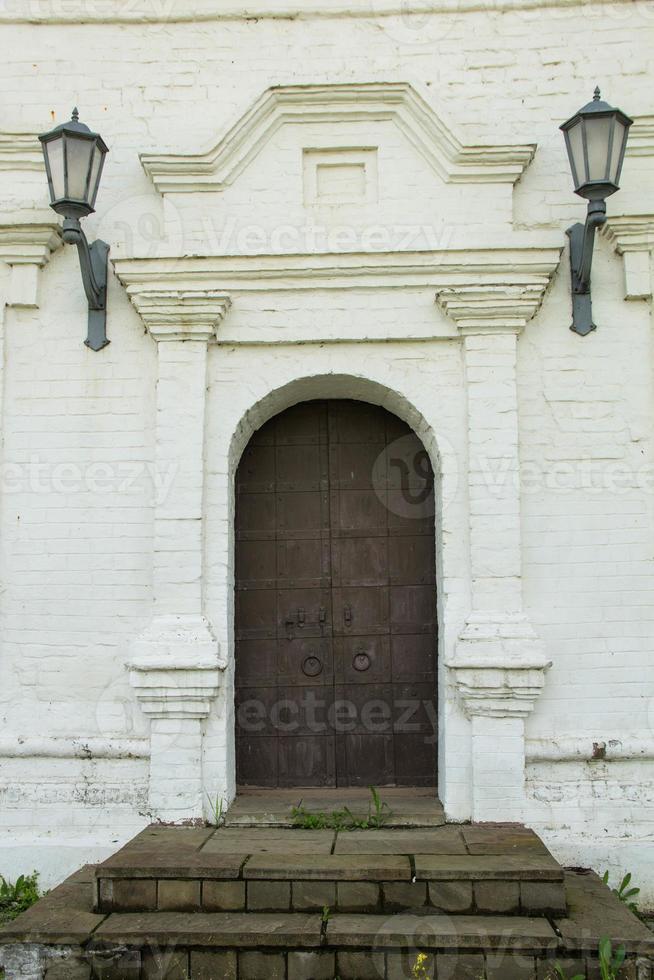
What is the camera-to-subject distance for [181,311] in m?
4.80

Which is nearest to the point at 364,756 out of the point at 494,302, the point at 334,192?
the point at 494,302

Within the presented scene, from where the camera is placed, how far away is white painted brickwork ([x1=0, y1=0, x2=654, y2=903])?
181 inches

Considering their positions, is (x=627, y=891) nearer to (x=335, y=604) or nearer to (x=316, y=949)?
(x=316, y=949)

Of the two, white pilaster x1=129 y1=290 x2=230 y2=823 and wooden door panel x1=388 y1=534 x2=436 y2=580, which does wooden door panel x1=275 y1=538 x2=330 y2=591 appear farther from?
white pilaster x1=129 y1=290 x2=230 y2=823

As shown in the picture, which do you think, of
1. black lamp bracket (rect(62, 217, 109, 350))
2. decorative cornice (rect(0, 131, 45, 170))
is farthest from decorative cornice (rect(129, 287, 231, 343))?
decorative cornice (rect(0, 131, 45, 170))

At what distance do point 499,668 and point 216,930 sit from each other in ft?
6.05

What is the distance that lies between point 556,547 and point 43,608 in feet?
9.20

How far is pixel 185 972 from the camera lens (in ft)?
11.4

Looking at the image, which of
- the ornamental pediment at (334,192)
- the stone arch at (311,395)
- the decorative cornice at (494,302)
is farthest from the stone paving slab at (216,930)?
the ornamental pediment at (334,192)

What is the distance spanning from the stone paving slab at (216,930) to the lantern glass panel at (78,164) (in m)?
3.36

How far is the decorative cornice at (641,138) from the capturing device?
4879mm

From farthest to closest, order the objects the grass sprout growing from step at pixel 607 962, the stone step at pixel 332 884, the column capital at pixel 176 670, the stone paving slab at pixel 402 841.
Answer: the column capital at pixel 176 670, the stone paving slab at pixel 402 841, the stone step at pixel 332 884, the grass sprout growing from step at pixel 607 962

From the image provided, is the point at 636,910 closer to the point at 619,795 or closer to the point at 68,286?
the point at 619,795

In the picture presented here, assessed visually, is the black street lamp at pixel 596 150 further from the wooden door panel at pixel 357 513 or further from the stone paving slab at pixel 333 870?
the stone paving slab at pixel 333 870
